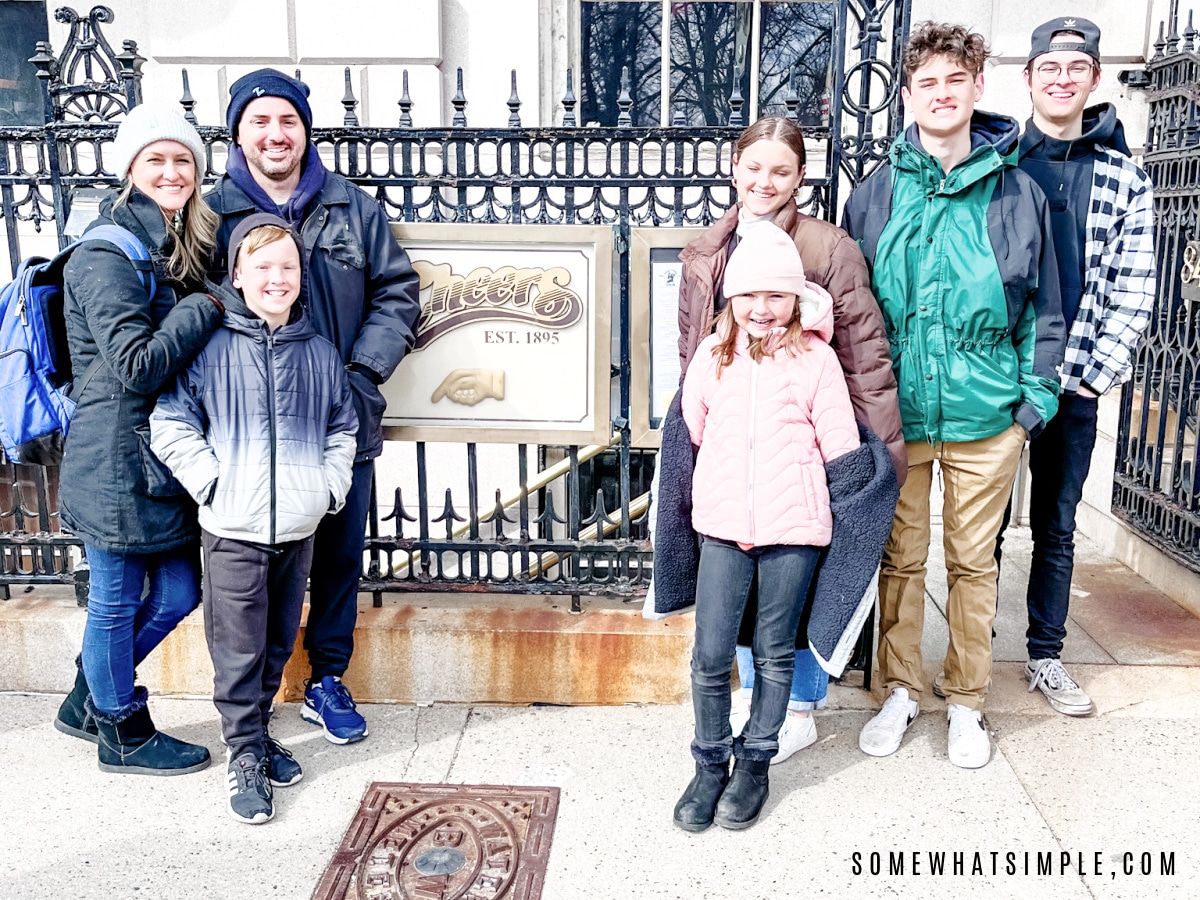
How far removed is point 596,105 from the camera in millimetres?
7113

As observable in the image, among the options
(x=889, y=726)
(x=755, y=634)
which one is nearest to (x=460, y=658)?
(x=755, y=634)

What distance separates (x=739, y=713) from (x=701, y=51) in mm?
4812

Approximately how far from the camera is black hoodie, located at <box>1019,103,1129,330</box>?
356cm

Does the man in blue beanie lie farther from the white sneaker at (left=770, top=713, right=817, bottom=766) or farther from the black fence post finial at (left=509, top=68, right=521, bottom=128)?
the white sneaker at (left=770, top=713, right=817, bottom=766)

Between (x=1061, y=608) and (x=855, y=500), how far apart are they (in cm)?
145

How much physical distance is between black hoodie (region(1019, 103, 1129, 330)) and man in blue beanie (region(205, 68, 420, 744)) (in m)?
2.21

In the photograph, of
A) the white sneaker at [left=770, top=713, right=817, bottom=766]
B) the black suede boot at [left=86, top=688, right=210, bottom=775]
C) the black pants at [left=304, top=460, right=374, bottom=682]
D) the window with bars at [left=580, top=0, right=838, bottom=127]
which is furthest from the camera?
the window with bars at [left=580, top=0, right=838, bottom=127]

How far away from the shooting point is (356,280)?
3.51m

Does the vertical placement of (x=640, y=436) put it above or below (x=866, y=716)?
above

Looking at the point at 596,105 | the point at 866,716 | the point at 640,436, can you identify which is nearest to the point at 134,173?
the point at 640,436

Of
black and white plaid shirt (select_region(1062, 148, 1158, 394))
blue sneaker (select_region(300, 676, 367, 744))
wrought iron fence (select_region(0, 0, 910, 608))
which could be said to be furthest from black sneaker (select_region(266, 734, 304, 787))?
black and white plaid shirt (select_region(1062, 148, 1158, 394))

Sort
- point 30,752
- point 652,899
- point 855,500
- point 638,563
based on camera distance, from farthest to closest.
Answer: point 638,563, point 30,752, point 855,500, point 652,899

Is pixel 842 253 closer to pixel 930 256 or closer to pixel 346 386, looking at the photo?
pixel 930 256
